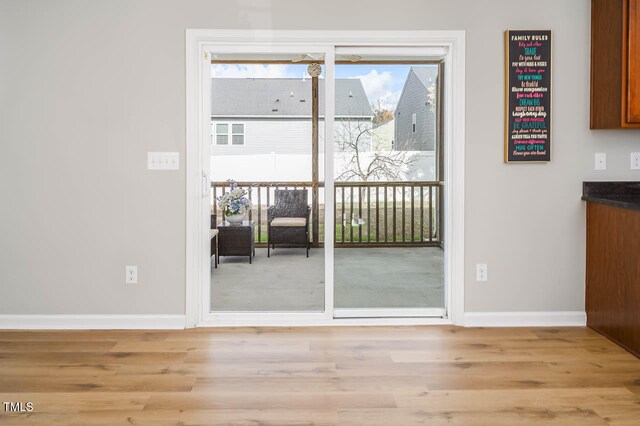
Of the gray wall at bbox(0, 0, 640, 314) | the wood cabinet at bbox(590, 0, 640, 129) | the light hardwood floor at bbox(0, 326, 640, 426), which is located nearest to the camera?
the light hardwood floor at bbox(0, 326, 640, 426)

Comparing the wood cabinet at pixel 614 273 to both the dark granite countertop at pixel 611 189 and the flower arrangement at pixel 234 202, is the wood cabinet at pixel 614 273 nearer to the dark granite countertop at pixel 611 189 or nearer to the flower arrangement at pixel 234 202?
the dark granite countertop at pixel 611 189

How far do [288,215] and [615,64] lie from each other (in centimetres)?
223

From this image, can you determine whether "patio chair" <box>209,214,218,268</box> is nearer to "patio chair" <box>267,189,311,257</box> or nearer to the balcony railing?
the balcony railing

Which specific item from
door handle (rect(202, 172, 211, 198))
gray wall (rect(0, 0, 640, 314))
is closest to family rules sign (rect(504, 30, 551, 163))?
gray wall (rect(0, 0, 640, 314))

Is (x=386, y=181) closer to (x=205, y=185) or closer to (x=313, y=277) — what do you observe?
(x=313, y=277)

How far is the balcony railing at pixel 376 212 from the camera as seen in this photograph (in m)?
3.80

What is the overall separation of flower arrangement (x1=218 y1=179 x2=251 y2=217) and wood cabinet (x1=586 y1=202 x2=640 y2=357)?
7.43 ft

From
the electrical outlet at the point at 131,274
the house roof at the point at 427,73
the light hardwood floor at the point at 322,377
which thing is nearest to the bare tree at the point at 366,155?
the house roof at the point at 427,73

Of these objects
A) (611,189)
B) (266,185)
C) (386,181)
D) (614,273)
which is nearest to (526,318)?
(614,273)

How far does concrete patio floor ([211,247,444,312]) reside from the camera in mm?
3836

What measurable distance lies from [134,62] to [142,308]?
1593mm

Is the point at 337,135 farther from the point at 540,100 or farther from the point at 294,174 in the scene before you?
the point at 540,100

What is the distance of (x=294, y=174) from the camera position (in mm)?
3787

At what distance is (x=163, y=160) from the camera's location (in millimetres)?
3613
